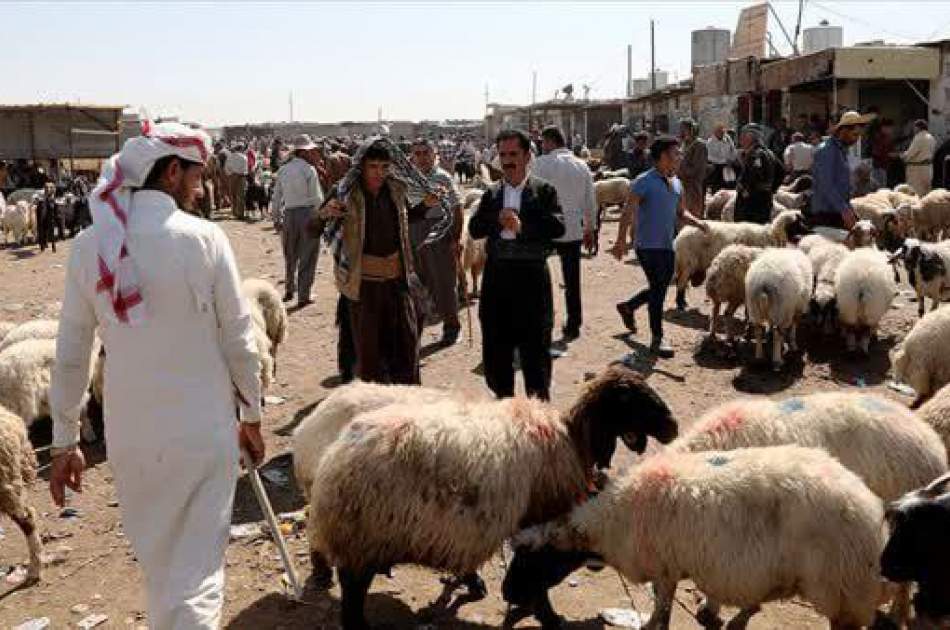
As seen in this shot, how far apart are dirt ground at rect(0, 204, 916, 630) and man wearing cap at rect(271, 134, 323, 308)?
19.2 inches

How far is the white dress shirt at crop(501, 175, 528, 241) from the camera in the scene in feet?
17.2

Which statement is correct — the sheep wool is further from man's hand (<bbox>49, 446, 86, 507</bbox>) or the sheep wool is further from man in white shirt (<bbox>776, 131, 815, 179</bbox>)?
man in white shirt (<bbox>776, 131, 815, 179</bbox>)

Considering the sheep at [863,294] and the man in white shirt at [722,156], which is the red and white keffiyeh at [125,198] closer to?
the sheep at [863,294]

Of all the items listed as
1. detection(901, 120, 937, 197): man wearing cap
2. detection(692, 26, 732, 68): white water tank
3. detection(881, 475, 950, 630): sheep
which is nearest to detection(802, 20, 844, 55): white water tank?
detection(692, 26, 732, 68): white water tank

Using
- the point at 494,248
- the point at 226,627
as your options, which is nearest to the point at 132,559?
the point at 226,627

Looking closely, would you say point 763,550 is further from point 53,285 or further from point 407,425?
point 53,285

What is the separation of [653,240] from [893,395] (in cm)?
233

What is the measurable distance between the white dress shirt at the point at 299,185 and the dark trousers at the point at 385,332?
545 cm

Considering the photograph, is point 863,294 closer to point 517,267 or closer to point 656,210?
point 656,210

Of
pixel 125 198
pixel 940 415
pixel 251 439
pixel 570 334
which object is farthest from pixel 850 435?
pixel 570 334

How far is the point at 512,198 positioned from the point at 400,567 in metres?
2.23

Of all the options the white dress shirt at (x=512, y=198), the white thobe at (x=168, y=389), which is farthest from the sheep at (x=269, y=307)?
the white thobe at (x=168, y=389)

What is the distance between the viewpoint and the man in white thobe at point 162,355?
8.75 feet

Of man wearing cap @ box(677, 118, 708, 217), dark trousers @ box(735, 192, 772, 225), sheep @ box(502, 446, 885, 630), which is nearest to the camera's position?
sheep @ box(502, 446, 885, 630)
